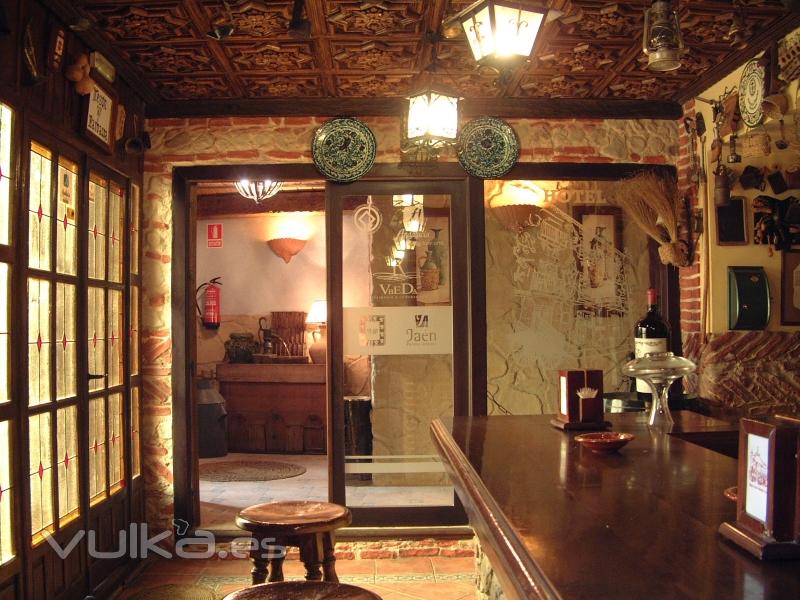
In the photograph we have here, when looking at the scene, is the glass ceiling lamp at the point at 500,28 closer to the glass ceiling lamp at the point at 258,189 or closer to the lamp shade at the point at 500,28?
the lamp shade at the point at 500,28

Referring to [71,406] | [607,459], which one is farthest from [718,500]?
[71,406]

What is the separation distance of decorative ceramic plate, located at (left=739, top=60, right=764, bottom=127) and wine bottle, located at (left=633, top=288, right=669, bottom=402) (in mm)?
948

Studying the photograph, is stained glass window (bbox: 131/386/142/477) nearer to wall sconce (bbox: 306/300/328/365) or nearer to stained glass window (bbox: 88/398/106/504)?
stained glass window (bbox: 88/398/106/504)

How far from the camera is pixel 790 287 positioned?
4055 mm

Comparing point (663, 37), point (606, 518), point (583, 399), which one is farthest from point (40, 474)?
point (663, 37)

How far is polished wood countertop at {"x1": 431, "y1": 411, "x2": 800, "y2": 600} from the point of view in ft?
3.52

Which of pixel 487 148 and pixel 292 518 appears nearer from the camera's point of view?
pixel 292 518

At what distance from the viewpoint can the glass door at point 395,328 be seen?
4621 millimetres

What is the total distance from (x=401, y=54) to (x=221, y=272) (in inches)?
223

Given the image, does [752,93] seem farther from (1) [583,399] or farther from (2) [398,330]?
(2) [398,330]

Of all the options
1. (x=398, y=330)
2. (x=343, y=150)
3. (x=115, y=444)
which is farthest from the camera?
(x=398, y=330)

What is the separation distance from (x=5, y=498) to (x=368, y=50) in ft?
8.07

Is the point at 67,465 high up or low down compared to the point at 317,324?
down

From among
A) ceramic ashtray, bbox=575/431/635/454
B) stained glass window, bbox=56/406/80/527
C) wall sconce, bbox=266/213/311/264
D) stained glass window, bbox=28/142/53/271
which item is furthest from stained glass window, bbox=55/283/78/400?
wall sconce, bbox=266/213/311/264
